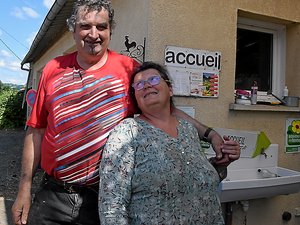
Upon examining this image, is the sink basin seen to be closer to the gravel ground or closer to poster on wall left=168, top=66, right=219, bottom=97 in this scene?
poster on wall left=168, top=66, right=219, bottom=97

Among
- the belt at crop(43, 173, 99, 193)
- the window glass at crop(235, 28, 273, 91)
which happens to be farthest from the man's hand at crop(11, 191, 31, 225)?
the window glass at crop(235, 28, 273, 91)

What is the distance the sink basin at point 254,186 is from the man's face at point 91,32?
167 centimetres

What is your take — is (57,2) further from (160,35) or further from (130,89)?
(130,89)

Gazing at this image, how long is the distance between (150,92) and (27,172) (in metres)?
0.87

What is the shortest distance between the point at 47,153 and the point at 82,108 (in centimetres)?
34

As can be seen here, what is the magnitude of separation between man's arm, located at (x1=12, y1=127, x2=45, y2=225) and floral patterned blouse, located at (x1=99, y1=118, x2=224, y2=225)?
57cm

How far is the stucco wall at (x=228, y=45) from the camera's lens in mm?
3188

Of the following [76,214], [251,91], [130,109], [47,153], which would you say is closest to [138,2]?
[251,91]

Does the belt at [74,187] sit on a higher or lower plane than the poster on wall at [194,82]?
lower

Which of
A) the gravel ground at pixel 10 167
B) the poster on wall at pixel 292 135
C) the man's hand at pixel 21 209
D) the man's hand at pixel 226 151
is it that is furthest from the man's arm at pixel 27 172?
the gravel ground at pixel 10 167

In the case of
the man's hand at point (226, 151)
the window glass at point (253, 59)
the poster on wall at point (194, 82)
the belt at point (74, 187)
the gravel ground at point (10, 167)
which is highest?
the window glass at point (253, 59)

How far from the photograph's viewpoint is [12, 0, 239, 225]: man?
5.98 feet

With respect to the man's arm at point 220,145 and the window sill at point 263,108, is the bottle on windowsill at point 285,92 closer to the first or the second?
the window sill at point 263,108

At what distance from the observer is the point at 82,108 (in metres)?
1.84
